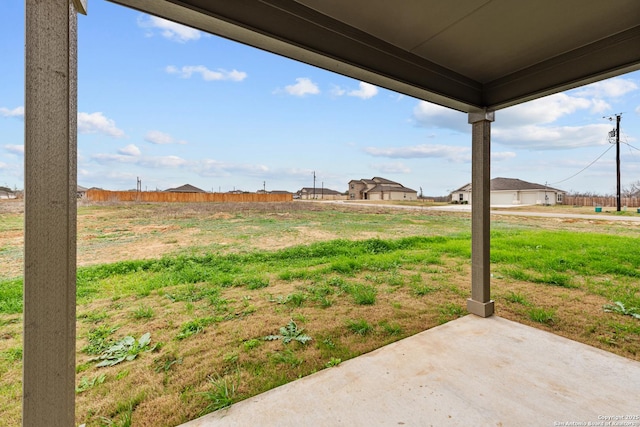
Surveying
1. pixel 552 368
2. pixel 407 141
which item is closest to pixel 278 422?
pixel 552 368

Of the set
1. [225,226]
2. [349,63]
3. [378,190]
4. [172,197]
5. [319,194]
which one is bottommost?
[225,226]

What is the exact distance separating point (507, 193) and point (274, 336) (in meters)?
16.6

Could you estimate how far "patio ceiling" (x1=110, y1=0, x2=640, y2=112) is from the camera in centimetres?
133

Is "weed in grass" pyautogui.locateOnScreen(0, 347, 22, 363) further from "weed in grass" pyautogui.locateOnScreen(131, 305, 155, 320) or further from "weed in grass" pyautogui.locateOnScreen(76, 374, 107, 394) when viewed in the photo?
"weed in grass" pyautogui.locateOnScreen(131, 305, 155, 320)

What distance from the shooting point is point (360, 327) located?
2.40 meters

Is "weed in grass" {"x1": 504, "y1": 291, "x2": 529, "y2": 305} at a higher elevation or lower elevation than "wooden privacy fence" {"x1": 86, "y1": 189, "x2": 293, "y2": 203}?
lower

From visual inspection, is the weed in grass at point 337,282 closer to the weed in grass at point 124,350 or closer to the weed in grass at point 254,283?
the weed in grass at point 254,283

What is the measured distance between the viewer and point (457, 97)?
224 centimetres

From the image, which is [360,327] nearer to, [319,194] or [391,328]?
[391,328]

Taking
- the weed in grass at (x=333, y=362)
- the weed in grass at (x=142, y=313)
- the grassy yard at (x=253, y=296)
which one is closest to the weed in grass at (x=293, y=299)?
the grassy yard at (x=253, y=296)

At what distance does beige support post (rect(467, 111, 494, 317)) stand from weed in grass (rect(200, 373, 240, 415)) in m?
2.21

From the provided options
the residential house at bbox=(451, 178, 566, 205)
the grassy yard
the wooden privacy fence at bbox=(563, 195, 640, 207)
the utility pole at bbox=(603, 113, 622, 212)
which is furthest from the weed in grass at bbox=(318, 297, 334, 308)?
the residential house at bbox=(451, 178, 566, 205)

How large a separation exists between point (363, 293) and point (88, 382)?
2483mm

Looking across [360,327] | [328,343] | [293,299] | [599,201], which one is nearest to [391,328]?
[360,327]
